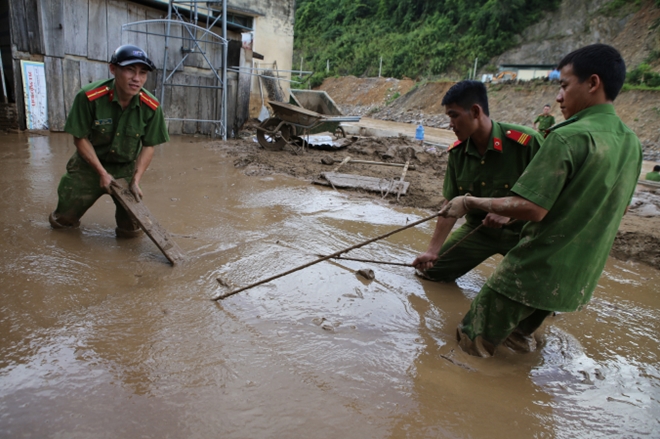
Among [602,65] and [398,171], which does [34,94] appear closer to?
[398,171]

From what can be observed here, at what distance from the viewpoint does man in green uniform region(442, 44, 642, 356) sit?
1938 millimetres

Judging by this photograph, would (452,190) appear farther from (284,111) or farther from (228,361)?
(284,111)

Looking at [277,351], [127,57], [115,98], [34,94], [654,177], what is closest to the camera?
[277,351]

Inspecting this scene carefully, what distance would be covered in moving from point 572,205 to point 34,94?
10.2 m

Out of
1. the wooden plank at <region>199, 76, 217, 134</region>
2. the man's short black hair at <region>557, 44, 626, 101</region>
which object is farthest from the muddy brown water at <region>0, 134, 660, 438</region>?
the wooden plank at <region>199, 76, 217, 134</region>

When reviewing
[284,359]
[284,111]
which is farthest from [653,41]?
[284,359]

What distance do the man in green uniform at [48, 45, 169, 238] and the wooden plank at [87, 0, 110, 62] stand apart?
7.35 m

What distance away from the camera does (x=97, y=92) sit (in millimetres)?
3416

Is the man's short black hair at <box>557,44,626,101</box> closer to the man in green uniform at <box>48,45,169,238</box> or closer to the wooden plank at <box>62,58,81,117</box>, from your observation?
the man in green uniform at <box>48,45,169,238</box>

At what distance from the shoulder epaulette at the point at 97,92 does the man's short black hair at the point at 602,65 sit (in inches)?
126

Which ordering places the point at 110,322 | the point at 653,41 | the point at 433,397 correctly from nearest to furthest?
the point at 433,397
the point at 110,322
the point at 653,41

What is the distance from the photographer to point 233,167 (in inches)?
295

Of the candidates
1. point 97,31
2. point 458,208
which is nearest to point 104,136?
point 458,208

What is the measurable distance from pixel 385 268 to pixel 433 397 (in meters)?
1.67
